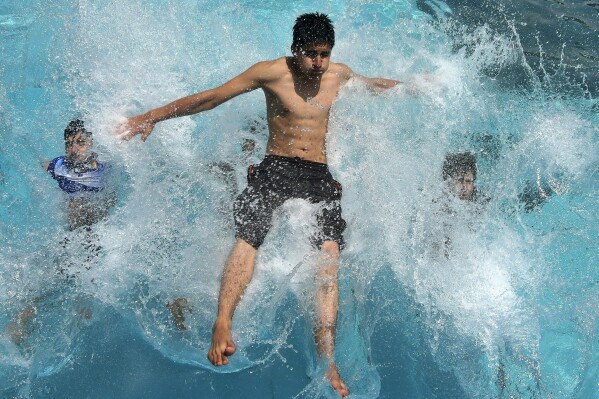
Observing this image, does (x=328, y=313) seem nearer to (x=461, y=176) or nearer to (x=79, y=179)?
(x=461, y=176)

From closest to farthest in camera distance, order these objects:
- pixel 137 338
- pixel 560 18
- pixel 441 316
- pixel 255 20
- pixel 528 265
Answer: pixel 137 338
pixel 441 316
pixel 528 265
pixel 255 20
pixel 560 18

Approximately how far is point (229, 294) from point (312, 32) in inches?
68.0

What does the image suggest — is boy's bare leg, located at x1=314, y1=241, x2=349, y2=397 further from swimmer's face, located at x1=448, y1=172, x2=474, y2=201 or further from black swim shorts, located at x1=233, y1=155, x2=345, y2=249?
swimmer's face, located at x1=448, y1=172, x2=474, y2=201

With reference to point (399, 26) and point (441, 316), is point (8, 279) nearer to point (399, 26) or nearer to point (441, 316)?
point (441, 316)

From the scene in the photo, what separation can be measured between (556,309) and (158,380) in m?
2.75

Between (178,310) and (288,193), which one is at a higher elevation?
(288,193)

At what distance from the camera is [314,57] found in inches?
145

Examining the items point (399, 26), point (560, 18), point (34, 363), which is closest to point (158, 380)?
point (34, 363)

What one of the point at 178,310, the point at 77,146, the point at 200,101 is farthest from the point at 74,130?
the point at 178,310

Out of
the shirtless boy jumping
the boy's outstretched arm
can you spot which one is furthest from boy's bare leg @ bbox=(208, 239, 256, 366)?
the boy's outstretched arm

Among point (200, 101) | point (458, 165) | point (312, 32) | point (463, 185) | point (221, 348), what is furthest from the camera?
point (458, 165)

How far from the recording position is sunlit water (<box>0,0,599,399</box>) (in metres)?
3.55

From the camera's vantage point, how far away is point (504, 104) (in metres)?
5.67

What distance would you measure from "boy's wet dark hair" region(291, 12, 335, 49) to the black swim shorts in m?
0.76
